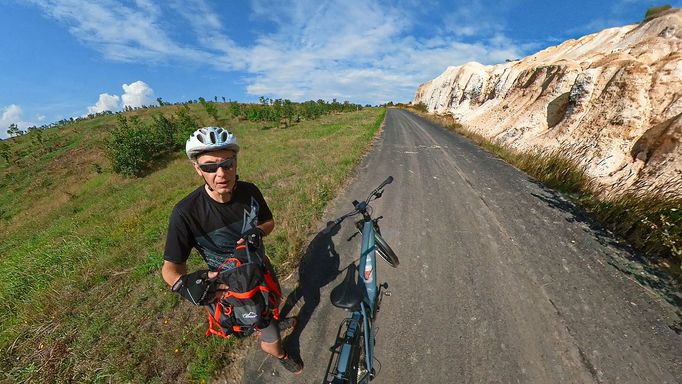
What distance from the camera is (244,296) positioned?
6.77 ft

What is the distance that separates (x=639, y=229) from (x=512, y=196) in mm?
2375

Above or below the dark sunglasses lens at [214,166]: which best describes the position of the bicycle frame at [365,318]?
below

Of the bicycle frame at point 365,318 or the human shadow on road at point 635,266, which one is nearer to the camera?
the bicycle frame at point 365,318

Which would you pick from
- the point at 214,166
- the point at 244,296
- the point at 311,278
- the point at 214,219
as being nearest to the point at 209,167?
the point at 214,166

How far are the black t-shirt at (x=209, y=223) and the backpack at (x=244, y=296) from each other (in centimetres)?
33

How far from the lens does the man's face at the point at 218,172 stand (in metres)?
2.41

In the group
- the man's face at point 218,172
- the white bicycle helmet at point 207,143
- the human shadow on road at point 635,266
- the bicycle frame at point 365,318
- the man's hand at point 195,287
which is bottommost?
the human shadow on road at point 635,266

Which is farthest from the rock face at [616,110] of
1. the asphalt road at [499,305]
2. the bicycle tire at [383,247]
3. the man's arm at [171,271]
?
the man's arm at [171,271]

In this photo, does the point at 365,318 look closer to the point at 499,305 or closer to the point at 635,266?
the point at 499,305

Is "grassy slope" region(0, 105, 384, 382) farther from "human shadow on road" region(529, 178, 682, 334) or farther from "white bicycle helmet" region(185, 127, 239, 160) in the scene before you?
"human shadow on road" region(529, 178, 682, 334)

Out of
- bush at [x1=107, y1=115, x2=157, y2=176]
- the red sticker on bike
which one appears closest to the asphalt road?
the red sticker on bike

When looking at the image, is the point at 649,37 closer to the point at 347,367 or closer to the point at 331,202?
the point at 331,202

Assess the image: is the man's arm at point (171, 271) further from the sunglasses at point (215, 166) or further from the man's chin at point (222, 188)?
the sunglasses at point (215, 166)

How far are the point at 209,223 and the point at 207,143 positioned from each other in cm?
79
